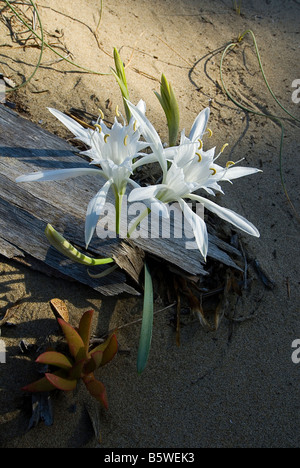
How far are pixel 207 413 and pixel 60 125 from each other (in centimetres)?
149

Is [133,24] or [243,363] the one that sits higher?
[133,24]

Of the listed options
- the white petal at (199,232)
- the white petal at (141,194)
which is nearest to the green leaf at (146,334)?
the white petal at (199,232)

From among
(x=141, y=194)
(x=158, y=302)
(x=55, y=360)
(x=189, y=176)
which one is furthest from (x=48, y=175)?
(x=158, y=302)

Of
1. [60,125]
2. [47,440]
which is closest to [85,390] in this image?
[47,440]

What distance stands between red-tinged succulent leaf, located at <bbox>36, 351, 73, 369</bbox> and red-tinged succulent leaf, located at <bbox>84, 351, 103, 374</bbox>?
0.06 metres

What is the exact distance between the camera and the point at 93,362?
1.36m

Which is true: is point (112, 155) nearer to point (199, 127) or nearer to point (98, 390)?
point (199, 127)

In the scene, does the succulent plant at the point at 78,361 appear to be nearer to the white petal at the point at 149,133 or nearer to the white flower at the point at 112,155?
the white flower at the point at 112,155

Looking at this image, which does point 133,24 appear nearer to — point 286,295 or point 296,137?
point 296,137

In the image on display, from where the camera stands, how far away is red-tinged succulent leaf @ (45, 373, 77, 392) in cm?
124

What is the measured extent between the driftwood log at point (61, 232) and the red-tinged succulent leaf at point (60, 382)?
14.8 inches

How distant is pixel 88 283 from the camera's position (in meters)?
1.59

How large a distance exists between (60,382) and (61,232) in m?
0.58

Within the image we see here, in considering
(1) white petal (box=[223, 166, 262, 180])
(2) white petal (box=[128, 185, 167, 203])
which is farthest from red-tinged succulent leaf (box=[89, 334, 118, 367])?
(1) white petal (box=[223, 166, 262, 180])
